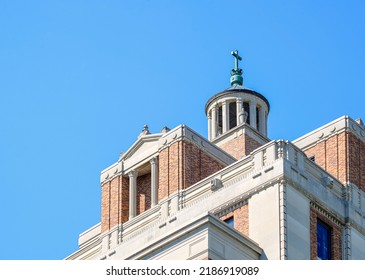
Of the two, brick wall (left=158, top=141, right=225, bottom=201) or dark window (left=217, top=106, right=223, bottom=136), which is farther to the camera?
dark window (left=217, top=106, right=223, bottom=136)

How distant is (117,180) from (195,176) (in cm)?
448

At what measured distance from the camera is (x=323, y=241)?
81062 mm

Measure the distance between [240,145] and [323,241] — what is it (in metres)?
14.2

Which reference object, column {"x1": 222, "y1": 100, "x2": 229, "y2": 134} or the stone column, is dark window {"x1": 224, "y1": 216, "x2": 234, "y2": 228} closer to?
column {"x1": 222, "y1": 100, "x2": 229, "y2": 134}

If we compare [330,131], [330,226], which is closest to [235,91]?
[330,131]

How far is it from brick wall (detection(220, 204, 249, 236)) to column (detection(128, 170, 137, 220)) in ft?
23.8

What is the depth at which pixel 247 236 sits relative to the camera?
78.9 m

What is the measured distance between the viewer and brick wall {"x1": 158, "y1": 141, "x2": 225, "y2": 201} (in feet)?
279

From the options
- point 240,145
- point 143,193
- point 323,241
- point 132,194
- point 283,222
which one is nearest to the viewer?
point 283,222

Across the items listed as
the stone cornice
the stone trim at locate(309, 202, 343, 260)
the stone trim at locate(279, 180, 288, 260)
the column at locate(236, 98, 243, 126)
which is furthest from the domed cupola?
the stone trim at locate(279, 180, 288, 260)

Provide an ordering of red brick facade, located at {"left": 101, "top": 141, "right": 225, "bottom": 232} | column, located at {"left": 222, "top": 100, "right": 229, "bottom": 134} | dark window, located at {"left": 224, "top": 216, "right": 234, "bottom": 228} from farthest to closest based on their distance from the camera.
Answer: column, located at {"left": 222, "top": 100, "right": 229, "bottom": 134} < red brick facade, located at {"left": 101, "top": 141, "right": 225, "bottom": 232} < dark window, located at {"left": 224, "top": 216, "right": 234, "bottom": 228}

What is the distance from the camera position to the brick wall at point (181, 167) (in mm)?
85062

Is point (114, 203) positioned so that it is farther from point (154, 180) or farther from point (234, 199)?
point (234, 199)
